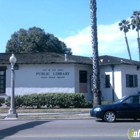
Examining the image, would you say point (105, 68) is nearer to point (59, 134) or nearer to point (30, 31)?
point (59, 134)

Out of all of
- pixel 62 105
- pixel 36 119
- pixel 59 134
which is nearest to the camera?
pixel 59 134

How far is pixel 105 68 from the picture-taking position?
3081cm

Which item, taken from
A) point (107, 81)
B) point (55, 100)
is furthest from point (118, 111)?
point (107, 81)

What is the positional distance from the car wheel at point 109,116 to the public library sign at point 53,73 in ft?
42.3

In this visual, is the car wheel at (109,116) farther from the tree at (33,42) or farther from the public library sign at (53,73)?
the tree at (33,42)

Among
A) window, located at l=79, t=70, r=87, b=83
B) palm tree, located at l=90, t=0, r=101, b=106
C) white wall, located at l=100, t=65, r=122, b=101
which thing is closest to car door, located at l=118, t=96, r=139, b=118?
palm tree, located at l=90, t=0, r=101, b=106

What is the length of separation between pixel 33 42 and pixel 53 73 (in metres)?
26.1

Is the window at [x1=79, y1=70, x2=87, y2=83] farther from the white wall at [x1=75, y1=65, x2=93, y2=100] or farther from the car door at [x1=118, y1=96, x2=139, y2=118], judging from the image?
the car door at [x1=118, y1=96, x2=139, y2=118]

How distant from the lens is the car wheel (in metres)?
15.9

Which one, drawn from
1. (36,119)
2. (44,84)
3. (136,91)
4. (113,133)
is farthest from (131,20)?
(113,133)

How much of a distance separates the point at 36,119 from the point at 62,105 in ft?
24.7

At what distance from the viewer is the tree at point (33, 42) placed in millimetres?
53375

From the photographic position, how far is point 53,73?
93.7 feet

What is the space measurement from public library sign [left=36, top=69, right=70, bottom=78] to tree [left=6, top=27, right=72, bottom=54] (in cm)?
2403
